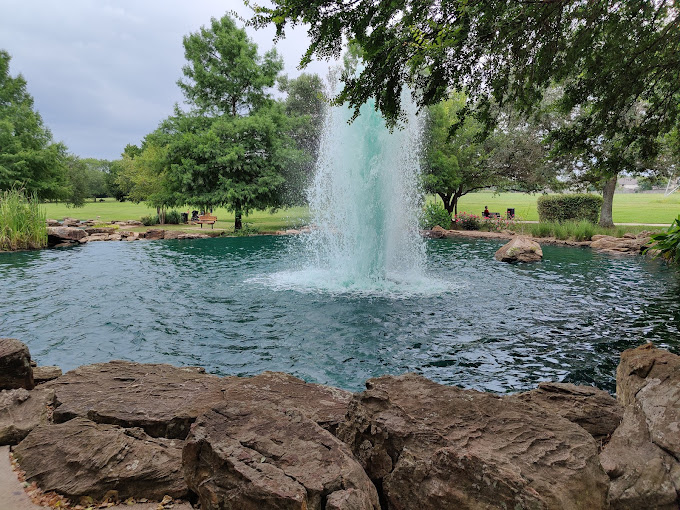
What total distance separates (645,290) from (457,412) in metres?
10.0

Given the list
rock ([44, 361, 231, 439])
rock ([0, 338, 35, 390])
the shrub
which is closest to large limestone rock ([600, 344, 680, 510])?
rock ([44, 361, 231, 439])

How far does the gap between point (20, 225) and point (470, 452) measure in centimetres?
2189

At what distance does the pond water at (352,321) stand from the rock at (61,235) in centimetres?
703

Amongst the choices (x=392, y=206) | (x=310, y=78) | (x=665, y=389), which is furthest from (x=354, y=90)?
(x=310, y=78)

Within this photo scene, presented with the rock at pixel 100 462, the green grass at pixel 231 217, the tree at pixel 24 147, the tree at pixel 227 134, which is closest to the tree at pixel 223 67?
the tree at pixel 227 134

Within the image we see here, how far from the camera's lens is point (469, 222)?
27.6 metres

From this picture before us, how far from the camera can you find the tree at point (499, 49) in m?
5.13

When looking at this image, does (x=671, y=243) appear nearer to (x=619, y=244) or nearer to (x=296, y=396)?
(x=619, y=244)

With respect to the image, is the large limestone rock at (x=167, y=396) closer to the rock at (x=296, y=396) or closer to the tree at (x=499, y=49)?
the rock at (x=296, y=396)

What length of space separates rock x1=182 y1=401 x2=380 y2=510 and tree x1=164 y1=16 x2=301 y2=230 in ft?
85.0

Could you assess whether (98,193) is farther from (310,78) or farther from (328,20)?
(328,20)

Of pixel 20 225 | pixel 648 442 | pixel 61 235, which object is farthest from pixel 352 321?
pixel 61 235

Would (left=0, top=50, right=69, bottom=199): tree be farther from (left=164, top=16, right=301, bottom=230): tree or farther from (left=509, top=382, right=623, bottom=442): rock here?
(left=509, top=382, right=623, bottom=442): rock

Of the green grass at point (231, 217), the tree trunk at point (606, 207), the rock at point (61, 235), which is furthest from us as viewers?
the green grass at point (231, 217)
